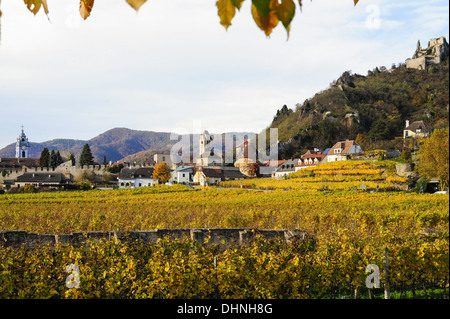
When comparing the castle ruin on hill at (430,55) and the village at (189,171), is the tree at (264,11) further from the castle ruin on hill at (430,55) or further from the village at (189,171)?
the castle ruin on hill at (430,55)

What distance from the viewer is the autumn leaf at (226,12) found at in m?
1.19

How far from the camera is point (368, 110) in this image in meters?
87.8

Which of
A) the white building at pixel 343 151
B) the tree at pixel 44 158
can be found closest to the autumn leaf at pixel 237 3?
the white building at pixel 343 151

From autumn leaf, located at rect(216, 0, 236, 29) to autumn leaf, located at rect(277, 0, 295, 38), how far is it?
157 mm

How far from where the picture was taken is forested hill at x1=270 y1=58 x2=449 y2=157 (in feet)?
245

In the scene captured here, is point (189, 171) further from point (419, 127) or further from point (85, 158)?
point (419, 127)

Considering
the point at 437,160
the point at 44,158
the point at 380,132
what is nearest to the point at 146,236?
Answer: the point at 437,160

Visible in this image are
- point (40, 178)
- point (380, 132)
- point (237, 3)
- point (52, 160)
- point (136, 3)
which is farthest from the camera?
point (380, 132)

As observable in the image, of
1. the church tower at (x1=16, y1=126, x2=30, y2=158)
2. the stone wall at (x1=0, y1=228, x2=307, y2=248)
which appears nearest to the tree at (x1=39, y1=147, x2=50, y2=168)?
the church tower at (x1=16, y1=126, x2=30, y2=158)

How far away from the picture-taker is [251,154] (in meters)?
74.9

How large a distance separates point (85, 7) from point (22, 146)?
329 ft

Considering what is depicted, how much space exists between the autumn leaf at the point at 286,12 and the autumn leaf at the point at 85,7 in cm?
92
